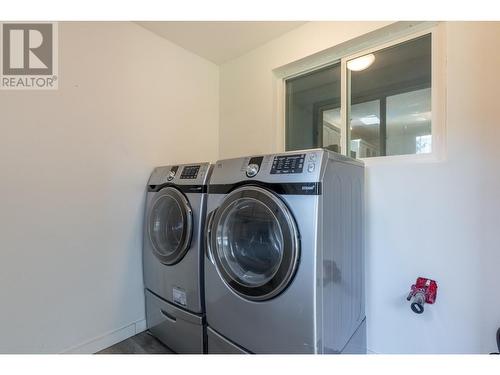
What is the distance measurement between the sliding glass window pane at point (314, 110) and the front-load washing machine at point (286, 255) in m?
0.59

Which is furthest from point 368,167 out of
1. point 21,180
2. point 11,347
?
point 11,347

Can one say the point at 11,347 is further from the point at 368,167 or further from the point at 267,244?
the point at 368,167

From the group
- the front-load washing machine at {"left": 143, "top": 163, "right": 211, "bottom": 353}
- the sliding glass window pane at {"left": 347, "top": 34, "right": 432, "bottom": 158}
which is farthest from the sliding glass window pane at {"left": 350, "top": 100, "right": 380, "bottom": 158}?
the front-load washing machine at {"left": 143, "top": 163, "right": 211, "bottom": 353}

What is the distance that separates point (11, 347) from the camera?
1.44m

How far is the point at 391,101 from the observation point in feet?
5.57

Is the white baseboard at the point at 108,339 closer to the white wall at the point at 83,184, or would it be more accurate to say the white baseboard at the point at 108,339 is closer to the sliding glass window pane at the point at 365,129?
the white wall at the point at 83,184

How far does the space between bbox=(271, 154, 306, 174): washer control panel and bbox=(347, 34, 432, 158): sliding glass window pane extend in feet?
2.77

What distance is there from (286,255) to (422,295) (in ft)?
2.82

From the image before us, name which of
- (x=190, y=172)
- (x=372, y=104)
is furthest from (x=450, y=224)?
(x=190, y=172)

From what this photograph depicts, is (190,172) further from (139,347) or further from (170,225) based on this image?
(139,347)

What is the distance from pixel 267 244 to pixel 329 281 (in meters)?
0.35

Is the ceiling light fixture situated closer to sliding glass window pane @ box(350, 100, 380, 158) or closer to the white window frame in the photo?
the white window frame

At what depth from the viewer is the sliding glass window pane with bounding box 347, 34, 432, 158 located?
61.9 inches
